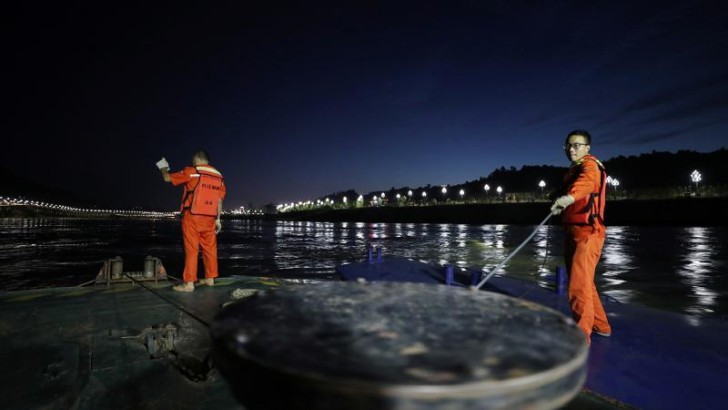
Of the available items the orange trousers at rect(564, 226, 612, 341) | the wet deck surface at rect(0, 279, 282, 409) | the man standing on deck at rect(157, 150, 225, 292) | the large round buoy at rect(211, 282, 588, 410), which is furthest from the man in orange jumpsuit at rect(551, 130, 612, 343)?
the man standing on deck at rect(157, 150, 225, 292)

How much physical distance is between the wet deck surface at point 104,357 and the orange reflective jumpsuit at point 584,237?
134 inches

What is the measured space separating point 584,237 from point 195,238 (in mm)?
5330

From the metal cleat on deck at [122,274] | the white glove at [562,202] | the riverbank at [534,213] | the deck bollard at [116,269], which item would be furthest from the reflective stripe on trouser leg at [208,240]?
the riverbank at [534,213]

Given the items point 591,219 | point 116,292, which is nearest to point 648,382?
point 591,219

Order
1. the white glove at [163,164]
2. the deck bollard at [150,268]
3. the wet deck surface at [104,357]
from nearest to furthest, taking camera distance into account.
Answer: the wet deck surface at [104,357], the white glove at [163,164], the deck bollard at [150,268]

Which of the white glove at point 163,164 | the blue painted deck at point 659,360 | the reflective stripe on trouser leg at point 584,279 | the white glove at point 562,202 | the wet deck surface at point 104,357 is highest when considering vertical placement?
the white glove at point 163,164

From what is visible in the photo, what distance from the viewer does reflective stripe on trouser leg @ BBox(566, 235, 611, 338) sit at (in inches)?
148

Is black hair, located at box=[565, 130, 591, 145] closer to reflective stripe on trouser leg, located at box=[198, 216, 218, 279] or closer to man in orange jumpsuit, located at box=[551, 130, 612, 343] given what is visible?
man in orange jumpsuit, located at box=[551, 130, 612, 343]

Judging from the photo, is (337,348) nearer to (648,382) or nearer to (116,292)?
(648,382)

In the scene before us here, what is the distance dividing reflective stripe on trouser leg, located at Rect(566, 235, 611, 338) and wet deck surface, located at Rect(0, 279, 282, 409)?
3.37 m

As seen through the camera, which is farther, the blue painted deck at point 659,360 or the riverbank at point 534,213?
the riverbank at point 534,213

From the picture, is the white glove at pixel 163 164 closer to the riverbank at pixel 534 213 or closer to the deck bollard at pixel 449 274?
the deck bollard at pixel 449 274

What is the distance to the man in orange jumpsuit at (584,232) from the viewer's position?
372 centimetres

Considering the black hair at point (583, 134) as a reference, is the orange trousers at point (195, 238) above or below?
below
